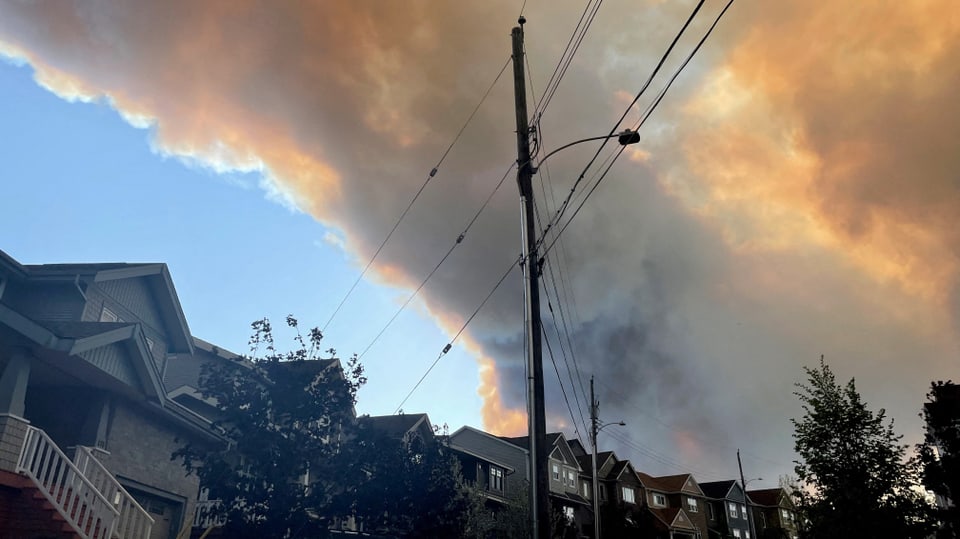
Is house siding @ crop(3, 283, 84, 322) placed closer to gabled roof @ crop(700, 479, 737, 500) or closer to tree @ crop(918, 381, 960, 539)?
tree @ crop(918, 381, 960, 539)

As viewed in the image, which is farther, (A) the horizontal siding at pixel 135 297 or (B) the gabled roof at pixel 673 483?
(B) the gabled roof at pixel 673 483

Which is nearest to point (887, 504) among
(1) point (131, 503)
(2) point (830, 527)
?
(2) point (830, 527)

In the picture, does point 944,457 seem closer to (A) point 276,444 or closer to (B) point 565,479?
(A) point 276,444

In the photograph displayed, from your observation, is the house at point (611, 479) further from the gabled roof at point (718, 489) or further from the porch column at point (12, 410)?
the porch column at point (12, 410)

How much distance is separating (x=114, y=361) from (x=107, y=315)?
13.1 feet

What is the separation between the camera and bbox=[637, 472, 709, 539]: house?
70438 mm

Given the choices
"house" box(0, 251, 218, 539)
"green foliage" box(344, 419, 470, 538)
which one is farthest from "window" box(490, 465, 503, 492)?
"green foliage" box(344, 419, 470, 538)

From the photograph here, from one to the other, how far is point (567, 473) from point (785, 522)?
49.1 m

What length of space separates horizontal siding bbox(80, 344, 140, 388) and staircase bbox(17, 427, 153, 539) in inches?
83.6

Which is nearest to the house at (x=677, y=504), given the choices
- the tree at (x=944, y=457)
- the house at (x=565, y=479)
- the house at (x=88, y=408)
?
the house at (x=565, y=479)

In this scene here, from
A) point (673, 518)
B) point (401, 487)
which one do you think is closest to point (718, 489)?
point (673, 518)

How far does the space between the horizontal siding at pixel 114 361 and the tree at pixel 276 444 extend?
3335 millimetres

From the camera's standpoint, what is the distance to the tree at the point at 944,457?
2139 centimetres

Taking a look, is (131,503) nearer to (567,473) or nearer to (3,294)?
(3,294)
